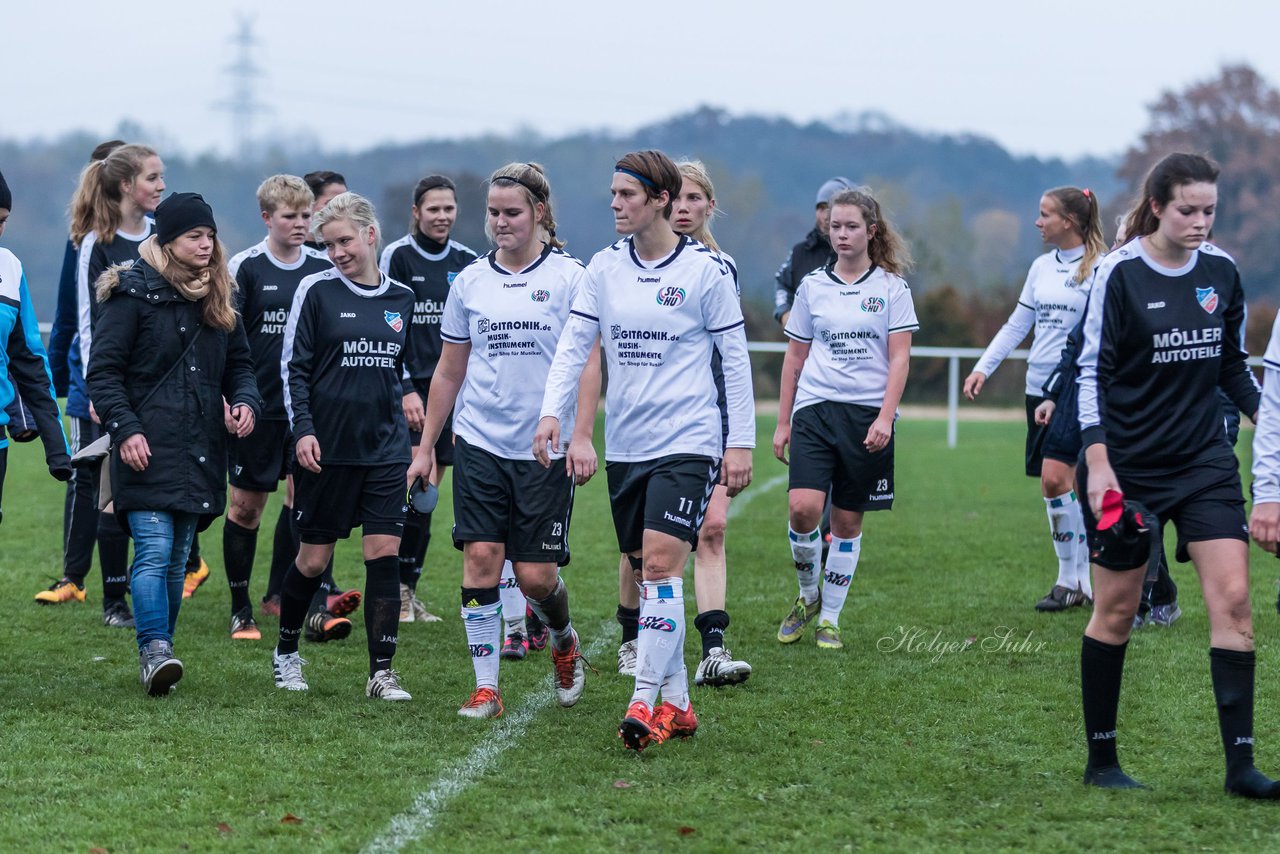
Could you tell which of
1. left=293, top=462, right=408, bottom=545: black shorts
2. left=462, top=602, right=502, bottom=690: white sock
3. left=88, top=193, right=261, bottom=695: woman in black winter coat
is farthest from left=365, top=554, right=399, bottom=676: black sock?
left=88, top=193, right=261, bottom=695: woman in black winter coat

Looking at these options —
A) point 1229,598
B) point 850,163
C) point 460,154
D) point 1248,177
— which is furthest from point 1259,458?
point 850,163

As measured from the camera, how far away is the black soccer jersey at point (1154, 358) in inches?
192

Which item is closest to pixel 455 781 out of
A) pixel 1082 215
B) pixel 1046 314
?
pixel 1046 314

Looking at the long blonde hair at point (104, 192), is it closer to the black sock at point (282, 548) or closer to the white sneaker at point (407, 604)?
the black sock at point (282, 548)

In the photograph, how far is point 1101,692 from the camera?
16.6ft

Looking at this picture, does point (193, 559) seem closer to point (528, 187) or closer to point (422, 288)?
point (422, 288)

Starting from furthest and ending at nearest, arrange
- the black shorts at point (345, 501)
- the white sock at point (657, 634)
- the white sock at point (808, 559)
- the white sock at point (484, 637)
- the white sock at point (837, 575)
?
the white sock at point (808, 559)
the white sock at point (837, 575)
the black shorts at point (345, 501)
the white sock at point (484, 637)
the white sock at point (657, 634)

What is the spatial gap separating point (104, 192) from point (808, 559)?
398 centimetres

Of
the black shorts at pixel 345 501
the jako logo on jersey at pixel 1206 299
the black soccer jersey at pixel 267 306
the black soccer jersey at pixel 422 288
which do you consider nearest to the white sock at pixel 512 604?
the black shorts at pixel 345 501

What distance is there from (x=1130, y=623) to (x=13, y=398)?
4.33 metres

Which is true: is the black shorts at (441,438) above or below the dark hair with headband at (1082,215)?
below

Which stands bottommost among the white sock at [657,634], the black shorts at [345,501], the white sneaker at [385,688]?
the white sneaker at [385,688]

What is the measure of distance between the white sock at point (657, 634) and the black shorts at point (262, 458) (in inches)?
114

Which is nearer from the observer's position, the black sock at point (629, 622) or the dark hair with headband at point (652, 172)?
the dark hair with headband at point (652, 172)
